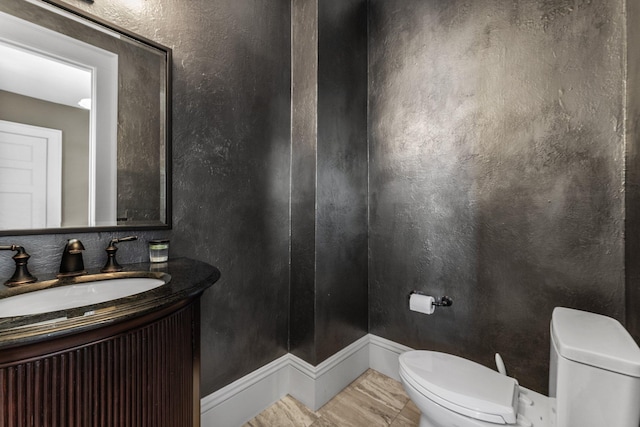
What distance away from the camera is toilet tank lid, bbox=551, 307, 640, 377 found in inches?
31.2

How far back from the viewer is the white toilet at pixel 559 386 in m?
0.80

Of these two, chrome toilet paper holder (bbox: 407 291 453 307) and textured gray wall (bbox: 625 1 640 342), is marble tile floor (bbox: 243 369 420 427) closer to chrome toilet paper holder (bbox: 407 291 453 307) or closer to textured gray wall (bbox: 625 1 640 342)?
chrome toilet paper holder (bbox: 407 291 453 307)

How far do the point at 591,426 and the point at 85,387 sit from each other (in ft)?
4.63

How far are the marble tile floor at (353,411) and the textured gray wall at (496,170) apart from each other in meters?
0.35

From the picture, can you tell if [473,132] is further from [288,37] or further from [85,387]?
[85,387]

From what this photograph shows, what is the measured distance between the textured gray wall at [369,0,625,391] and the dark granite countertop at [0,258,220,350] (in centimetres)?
132

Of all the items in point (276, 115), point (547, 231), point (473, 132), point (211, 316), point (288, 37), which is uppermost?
point (288, 37)

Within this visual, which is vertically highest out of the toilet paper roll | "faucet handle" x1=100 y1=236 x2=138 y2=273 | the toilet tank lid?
"faucet handle" x1=100 y1=236 x2=138 y2=273

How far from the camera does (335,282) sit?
1.74 meters

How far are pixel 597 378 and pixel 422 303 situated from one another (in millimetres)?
832

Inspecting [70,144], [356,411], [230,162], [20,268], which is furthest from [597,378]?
[70,144]

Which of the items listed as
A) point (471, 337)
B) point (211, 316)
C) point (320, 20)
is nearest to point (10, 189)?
point (211, 316)

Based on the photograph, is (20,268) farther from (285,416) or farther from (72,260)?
(285,416)

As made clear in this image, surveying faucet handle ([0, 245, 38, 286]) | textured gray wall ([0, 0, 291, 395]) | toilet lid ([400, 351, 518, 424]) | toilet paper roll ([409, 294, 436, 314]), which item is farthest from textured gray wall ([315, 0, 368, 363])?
faucet handle ([0, 245, 38, 286])
